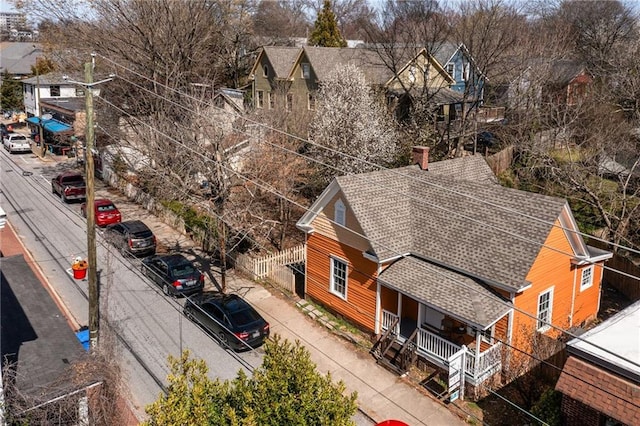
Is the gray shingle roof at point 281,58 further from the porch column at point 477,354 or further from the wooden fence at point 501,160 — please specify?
the porch column at point 477,354

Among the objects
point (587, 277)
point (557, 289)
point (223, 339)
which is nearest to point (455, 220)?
point (557, 289)

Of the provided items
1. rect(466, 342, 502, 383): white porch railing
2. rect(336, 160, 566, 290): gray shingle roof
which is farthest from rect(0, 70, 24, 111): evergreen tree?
rect(466, 342, 502, 383): white porch railing

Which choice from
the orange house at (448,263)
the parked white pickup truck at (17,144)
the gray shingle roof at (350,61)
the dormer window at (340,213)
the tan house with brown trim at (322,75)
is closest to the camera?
the orange house at (448,263)

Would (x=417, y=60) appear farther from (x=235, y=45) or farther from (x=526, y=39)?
(x=235, y=45)

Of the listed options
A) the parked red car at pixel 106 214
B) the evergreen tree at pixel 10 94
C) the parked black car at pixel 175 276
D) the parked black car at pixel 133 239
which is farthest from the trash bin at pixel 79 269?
the evergreen tree at pixel 10 94

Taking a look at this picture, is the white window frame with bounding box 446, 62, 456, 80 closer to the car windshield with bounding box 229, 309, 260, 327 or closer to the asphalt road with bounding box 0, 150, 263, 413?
the asphalt road with bounding box 0, 150, 263, 413

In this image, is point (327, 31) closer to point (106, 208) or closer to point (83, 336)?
point (106, 208)
